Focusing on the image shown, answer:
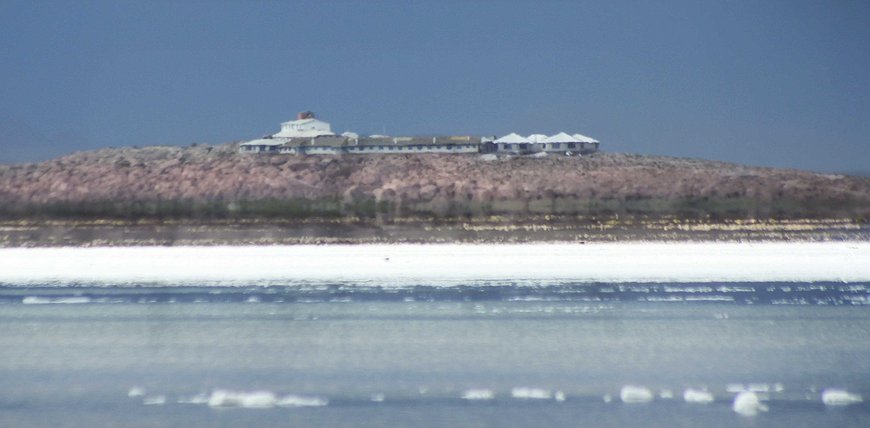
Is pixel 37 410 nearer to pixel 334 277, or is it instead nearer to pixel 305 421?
pixel 305 421

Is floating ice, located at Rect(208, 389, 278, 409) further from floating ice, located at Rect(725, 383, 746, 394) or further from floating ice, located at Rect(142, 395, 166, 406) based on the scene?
floating ice, located at Rect(725, 383, 746, 394)

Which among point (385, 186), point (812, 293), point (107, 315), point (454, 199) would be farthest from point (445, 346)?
point (385, 186)

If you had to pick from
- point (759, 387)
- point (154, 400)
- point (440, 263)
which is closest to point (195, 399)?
point (154, 400)

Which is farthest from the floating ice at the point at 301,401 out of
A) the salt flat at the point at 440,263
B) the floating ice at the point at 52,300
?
the floating ice at the point at 52,300

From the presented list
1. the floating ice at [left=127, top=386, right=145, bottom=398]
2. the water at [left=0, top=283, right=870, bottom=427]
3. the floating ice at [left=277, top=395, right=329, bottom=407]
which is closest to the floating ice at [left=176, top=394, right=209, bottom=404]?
the water at [left=0, top=283, right=870, bottom=427]

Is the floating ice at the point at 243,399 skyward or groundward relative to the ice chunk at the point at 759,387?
groundward

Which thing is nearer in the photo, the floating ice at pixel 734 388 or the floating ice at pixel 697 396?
the floating ice at pixel 697 396

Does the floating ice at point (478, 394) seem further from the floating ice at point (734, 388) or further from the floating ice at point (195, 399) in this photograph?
the floating ice at point (195, 399)
